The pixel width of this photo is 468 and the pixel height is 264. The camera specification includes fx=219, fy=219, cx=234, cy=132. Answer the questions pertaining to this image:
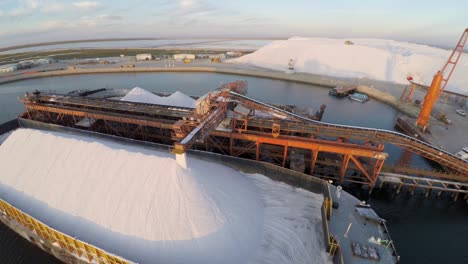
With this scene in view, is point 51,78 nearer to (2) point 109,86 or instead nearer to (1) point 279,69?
(2) point 109,86

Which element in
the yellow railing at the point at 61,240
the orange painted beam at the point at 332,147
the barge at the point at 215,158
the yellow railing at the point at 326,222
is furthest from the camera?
the orange painted beam at the point at 332,147

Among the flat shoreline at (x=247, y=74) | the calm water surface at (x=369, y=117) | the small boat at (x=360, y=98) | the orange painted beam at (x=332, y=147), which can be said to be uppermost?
the orange painted beam at (x=332, y=147)

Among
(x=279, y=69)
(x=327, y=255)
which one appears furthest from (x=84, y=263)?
(x=279, y=69)

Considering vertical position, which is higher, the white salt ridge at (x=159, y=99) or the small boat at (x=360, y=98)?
the white salt ridge at (x=159, y=99)

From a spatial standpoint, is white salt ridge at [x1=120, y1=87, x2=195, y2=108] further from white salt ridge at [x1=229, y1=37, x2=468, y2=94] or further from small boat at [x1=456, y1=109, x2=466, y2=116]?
white salt ridge at [x1=229, y1=37, x2=468, y2=94]

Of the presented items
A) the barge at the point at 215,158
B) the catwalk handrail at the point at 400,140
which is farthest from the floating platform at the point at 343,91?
the barge at the point at 215,158

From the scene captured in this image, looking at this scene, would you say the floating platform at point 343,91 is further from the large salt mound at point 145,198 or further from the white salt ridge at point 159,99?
the large salt mound at point 145,198
